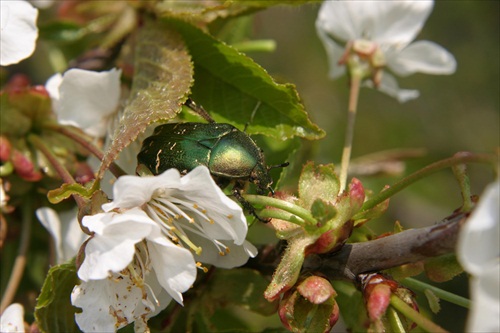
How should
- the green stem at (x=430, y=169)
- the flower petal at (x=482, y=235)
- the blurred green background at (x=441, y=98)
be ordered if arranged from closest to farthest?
the flower petal at (x=482, y=235) < the green stem at (x=430, y=169) < the blurred green background at (x=441, y=98)

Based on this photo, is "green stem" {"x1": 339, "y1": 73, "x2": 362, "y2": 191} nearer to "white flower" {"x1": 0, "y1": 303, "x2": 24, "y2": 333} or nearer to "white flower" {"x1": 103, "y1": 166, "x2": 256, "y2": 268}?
"white flower" {"x1": 103, "y1": 166, "x2": 256, "y2": 268}

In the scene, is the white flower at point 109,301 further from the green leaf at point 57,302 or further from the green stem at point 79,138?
the green stem at point 79,138

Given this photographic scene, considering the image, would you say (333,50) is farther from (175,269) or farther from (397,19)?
(175,269)

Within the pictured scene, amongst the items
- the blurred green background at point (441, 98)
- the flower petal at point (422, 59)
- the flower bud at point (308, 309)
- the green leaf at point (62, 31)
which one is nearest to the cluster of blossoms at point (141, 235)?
the flower bud at point (308, 309)

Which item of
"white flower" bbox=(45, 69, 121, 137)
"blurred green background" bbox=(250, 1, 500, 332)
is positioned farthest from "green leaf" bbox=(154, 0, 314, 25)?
"blurred green background" bbox=(250, 1, 500, 332)

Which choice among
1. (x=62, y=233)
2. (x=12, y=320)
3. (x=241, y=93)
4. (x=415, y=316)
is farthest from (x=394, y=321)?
(x=62, y=233)

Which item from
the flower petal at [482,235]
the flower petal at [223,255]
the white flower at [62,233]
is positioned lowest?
the white flower at [62,233]
